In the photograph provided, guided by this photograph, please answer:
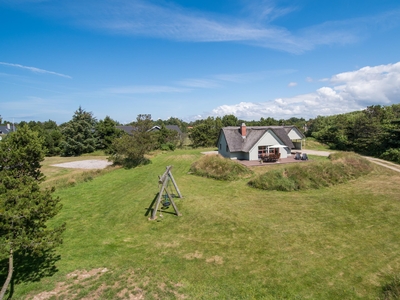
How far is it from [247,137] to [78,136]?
107ft

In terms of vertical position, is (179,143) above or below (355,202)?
above

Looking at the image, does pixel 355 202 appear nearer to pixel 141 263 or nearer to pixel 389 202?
pixel 389 202

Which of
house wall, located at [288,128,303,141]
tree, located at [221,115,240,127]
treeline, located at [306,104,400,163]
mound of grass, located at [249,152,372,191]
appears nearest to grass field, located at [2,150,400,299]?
mound of grass, located at [249,152,372,191]

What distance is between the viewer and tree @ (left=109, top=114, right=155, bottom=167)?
26266mm

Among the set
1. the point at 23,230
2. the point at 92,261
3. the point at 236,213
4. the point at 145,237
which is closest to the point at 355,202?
the point at 236,213

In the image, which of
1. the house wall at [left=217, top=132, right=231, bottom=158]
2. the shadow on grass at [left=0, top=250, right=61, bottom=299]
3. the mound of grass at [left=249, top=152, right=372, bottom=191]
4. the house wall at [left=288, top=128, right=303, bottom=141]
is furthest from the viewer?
the house wall at [left=288, top=128, right=303, bottom=141]

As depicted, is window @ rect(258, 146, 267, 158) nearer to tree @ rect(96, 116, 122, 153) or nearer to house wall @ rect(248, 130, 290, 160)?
house wall @ rect(248, 130, 290, 160)

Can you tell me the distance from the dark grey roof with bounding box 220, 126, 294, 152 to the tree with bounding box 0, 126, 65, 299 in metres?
22.8

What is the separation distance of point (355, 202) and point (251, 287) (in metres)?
10.8

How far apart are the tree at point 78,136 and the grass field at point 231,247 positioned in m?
30.8

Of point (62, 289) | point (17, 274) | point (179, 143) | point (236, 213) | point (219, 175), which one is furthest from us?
point (179, 143)

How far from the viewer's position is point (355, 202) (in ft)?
45.1

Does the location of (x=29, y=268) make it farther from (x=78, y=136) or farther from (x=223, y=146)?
(x=78, y=136)

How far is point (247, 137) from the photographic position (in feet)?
94.0
